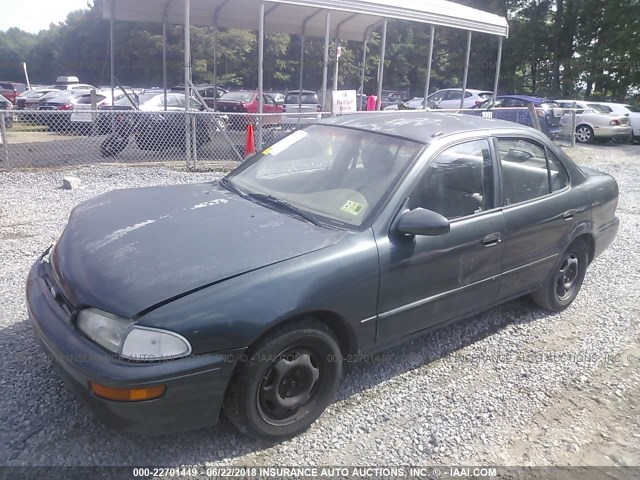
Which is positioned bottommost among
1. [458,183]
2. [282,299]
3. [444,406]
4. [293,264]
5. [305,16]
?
[444,406]

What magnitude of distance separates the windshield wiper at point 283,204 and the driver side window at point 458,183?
0.61m

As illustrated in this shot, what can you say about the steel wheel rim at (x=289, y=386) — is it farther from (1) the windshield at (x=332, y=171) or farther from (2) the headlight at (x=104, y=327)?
(1) the windshield at (x=332, y=171)

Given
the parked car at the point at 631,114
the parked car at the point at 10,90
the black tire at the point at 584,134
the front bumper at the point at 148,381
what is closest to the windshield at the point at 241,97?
the black tire at the point at 584,134

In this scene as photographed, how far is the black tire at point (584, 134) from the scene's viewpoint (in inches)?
716

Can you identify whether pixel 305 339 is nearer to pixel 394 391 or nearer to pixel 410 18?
pixel 394 391

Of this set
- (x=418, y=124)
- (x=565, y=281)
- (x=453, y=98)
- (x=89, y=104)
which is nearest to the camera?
(x=418, y=124)

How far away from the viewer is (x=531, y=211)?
3.83 m

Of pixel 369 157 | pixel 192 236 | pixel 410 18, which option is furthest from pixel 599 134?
pixel 192 236

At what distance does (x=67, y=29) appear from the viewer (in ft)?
211

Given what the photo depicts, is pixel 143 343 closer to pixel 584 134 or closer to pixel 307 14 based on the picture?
pixel 307 14

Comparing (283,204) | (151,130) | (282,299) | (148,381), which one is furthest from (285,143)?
(151,130)

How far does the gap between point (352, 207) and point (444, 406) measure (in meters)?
1.33

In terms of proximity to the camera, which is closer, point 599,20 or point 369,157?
point 369,157

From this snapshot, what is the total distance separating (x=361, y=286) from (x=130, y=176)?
716 cm
